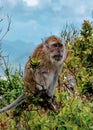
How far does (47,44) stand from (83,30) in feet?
2.90

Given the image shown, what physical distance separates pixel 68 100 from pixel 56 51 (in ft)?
11.1

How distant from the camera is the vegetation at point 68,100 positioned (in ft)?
13.1

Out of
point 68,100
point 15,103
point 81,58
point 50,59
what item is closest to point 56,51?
point 50,59

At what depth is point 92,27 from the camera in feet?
28.1

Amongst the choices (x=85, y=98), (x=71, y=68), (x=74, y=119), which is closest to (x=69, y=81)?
(x=71, y=68)

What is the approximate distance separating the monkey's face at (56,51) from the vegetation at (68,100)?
159 mm

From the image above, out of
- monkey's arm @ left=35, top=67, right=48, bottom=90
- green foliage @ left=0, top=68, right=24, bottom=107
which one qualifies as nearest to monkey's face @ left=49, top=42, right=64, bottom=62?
monkey's arm @ left=35, top=67, right=48, bottom=90

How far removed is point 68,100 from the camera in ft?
16.0

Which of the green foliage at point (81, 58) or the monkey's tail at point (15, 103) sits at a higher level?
the green foliage at point (81, 58)

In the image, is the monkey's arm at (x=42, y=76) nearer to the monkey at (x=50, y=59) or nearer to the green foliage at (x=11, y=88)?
the monkey at (x=50, y=59)

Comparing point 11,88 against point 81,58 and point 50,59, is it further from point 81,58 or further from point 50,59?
point 81,58

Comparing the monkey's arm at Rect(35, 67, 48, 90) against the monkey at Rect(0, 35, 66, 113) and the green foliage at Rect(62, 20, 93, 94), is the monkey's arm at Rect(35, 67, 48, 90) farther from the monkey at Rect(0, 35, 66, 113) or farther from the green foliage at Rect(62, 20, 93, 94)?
the green foliage at Rect(62, 20, 93, 94)

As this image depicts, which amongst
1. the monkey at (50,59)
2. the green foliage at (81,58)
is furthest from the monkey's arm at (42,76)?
the green foliage at (81,58)

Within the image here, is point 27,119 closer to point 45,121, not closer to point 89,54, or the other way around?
point 45,121
